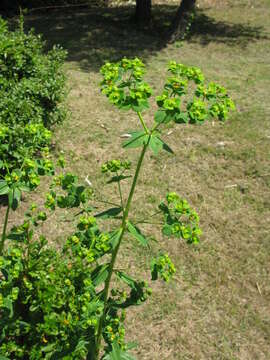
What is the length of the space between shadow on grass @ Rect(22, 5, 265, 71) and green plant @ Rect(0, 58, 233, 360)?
558cm

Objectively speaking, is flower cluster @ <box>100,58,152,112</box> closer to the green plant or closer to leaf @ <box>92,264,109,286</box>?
the green plant

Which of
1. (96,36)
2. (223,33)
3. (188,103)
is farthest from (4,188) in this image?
(223,33)

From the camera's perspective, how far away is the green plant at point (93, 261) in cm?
178

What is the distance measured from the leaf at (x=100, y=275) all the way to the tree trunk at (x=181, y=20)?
7.44 metres

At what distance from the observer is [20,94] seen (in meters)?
4.32

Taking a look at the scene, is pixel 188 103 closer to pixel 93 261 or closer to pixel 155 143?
pixel 155 143

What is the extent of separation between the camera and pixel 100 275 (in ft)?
7.01

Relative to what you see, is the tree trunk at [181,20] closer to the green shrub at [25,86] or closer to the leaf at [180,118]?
the green shrub at [25,86]

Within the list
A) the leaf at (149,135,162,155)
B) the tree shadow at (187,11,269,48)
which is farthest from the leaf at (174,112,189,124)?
the tree shadow at (187,11,269,48)

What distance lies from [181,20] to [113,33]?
1.50m

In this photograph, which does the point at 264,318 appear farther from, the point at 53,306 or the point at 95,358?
the point at 53,306

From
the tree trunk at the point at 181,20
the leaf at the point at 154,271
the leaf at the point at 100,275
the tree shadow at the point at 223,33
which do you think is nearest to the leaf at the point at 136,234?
the leaf at the point at 154,271

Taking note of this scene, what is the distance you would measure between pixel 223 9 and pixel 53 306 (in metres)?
10.9

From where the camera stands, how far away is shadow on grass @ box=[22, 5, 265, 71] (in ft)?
26.2
